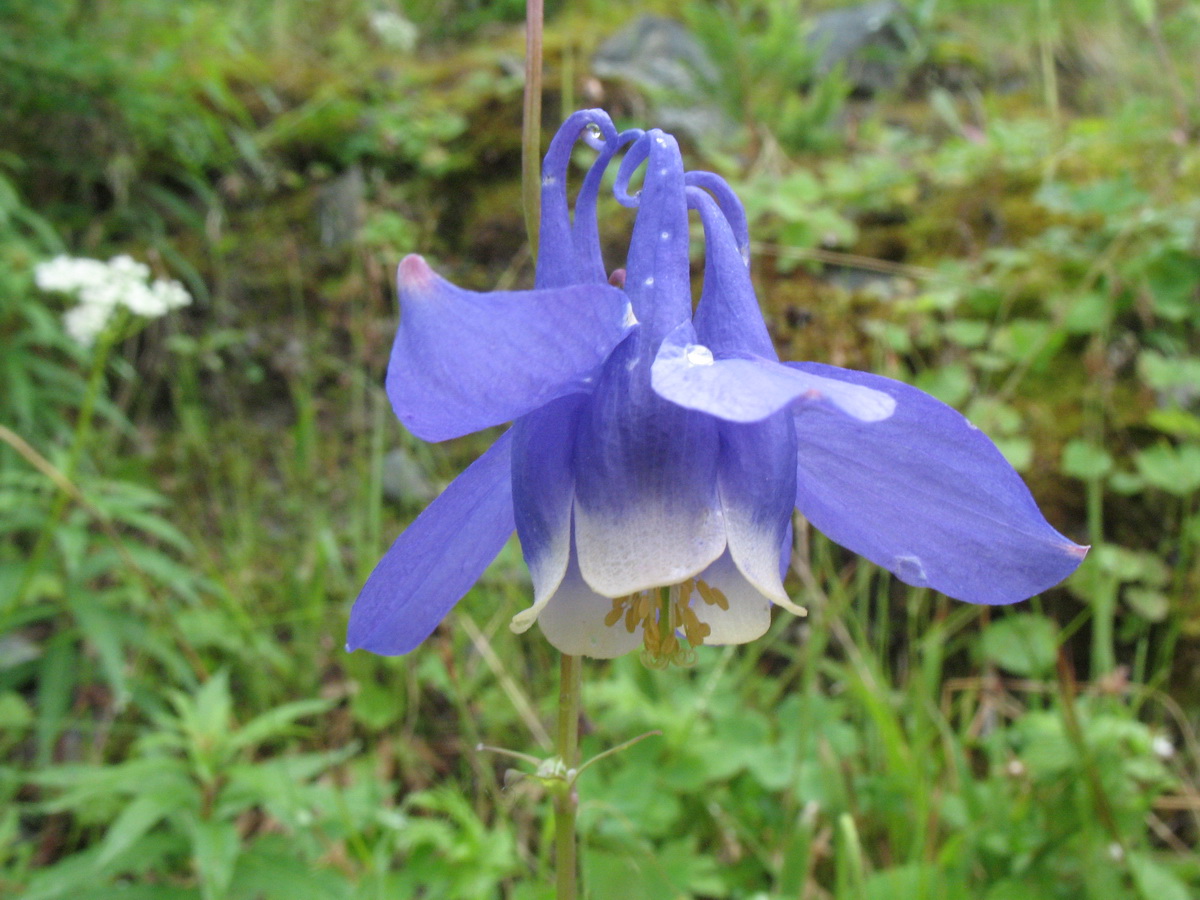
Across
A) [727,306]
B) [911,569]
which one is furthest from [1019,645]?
[727,306]

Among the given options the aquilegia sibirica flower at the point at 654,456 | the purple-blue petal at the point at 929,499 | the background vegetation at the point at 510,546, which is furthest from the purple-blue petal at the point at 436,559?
the background vegetation at the point at 510,546

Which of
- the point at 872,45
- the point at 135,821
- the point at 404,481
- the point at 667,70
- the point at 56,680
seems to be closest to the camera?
the point at 135,821

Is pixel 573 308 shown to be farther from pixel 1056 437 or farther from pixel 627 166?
pixel 1056 437

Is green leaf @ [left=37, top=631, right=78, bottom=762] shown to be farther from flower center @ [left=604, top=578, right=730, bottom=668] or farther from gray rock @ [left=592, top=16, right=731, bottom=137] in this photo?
gray rock @ [left=592, top=16, right=731, bottom=137]

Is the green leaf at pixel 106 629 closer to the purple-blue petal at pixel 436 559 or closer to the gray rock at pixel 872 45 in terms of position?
the purple-blue petal at pixel 436 559

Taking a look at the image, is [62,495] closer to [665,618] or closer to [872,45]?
[665,618]

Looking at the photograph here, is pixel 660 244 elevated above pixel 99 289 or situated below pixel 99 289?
above

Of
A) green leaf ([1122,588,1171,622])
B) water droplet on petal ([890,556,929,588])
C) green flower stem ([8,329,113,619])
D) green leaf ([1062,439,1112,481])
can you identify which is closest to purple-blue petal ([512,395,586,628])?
water droplet on petal ([890,556,929,588])
